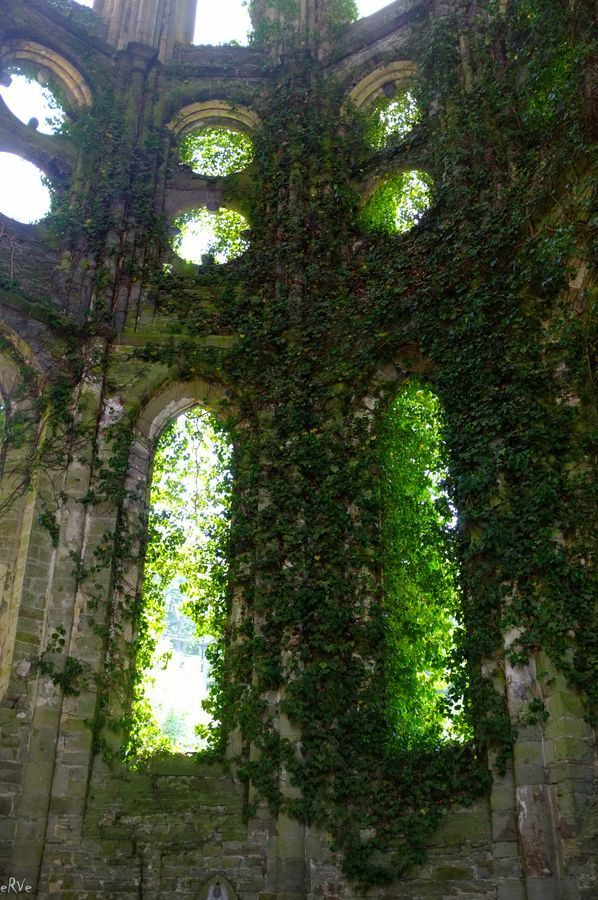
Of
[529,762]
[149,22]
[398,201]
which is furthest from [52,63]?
[529,762]

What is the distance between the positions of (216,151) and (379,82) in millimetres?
2761

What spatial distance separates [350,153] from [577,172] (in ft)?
13.9

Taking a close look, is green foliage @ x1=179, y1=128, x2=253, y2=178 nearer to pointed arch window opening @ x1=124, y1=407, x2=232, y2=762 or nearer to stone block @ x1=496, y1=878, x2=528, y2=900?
pointed arch window opening @ x1=124, y1=407, x2=232, y2=762

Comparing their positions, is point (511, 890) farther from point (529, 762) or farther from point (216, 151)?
point (216, 151)

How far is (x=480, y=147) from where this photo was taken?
11.7 meters

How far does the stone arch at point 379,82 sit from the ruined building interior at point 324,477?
16cm

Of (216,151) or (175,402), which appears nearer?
(175,402)

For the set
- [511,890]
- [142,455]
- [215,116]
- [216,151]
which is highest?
[215,116]

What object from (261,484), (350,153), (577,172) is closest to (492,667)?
(261,484)

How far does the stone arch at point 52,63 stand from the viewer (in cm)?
1434

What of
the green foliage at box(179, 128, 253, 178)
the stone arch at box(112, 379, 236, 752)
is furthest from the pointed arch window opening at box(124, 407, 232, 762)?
the green foliage at box(179, 128, 253, 178)

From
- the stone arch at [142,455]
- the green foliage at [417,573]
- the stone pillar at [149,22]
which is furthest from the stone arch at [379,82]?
the stone arch at [142,455]

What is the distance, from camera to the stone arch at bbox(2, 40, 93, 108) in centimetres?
1434

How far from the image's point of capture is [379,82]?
14406mm
